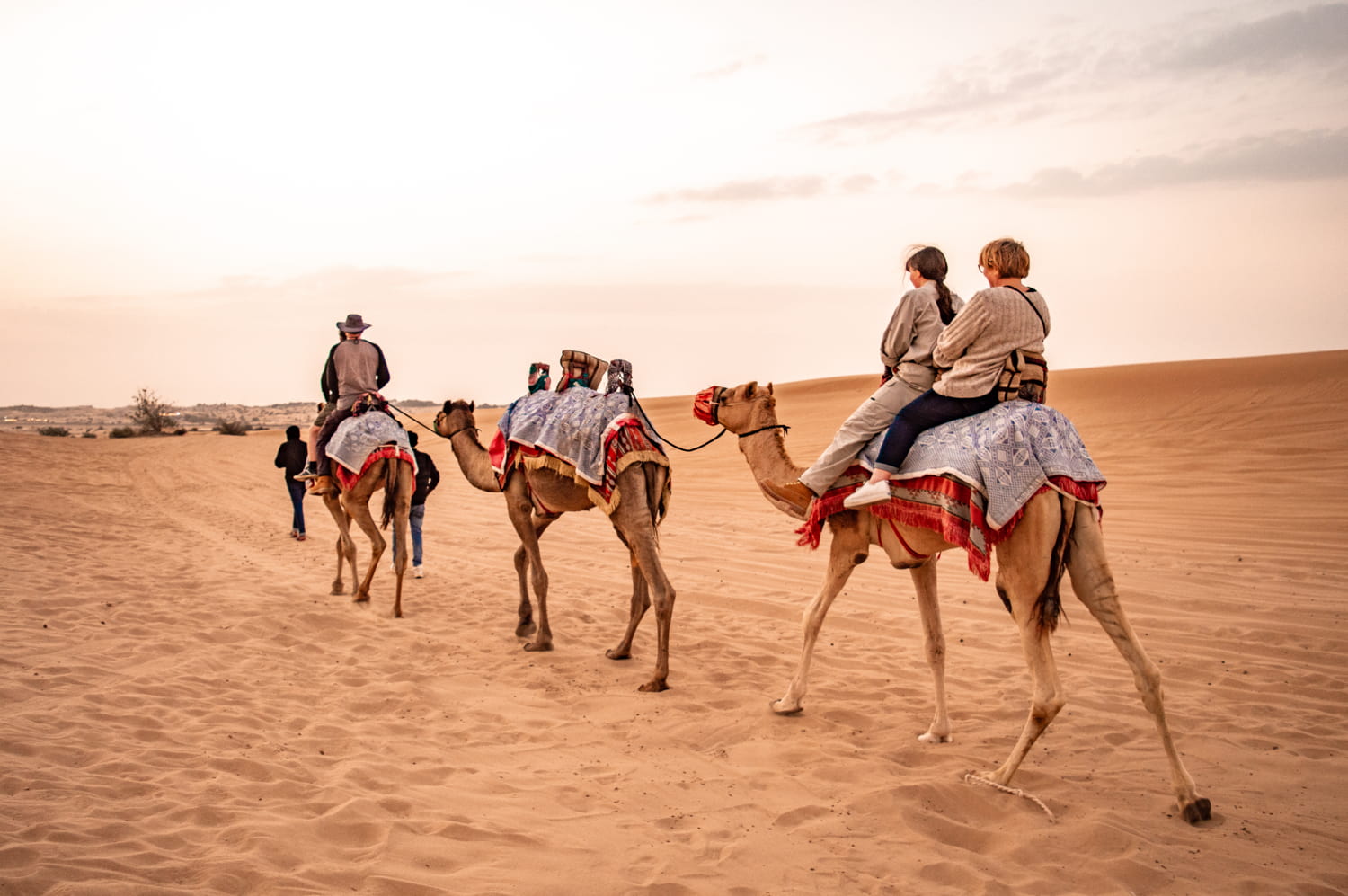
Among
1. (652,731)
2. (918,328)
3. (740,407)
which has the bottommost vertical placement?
(652,731)

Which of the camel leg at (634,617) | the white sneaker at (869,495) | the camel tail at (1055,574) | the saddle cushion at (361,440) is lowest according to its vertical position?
the camel leg at (634,617)

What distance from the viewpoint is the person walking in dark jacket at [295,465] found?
51.1 ft

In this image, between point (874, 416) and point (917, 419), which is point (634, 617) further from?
point (917, 419)

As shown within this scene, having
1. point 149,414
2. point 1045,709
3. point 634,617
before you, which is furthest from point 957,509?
point 149,414

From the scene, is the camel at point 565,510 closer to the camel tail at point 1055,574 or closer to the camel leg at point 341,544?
the camel leg at point 341,544

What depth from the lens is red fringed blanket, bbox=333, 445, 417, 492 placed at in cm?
1033

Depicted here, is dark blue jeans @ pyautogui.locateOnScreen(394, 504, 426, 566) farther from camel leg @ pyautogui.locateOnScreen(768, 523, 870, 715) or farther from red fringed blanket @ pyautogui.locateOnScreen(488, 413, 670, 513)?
camel leg @ pyautogui.locateOnScreen(768, 523, 870, 715)

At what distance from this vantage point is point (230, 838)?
4281mm

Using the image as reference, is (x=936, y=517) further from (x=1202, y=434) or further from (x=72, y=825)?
(x=1202, y=434)

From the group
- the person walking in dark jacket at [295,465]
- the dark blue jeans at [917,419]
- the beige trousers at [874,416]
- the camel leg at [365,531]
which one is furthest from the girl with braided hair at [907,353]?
the person walking in dark jacket at [295,465]

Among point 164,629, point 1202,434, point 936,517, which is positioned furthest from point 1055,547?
point 1202,434

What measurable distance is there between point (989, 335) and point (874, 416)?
996mm

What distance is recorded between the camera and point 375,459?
1034 centimetres

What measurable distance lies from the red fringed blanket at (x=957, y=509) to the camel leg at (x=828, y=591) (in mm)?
391
